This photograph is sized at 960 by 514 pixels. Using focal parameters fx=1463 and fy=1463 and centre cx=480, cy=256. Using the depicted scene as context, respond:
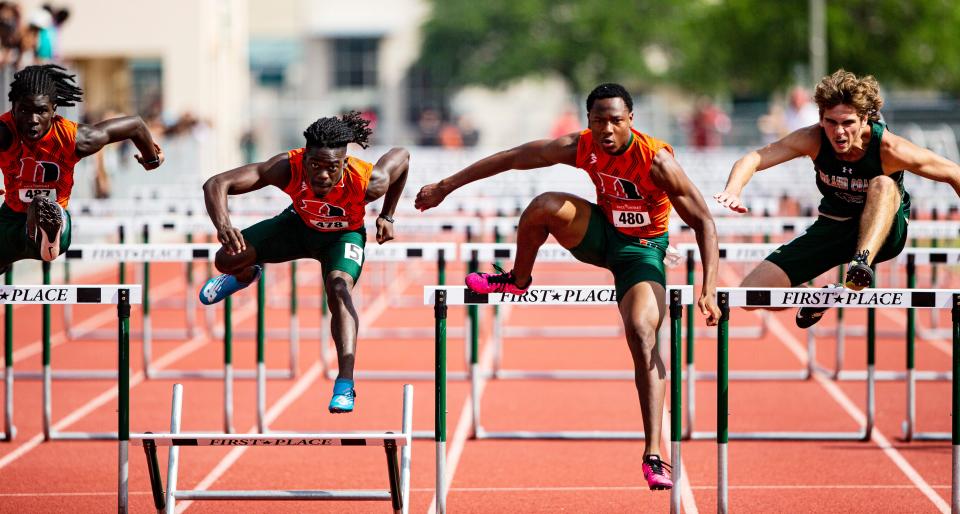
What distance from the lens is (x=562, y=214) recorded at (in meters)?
6.82

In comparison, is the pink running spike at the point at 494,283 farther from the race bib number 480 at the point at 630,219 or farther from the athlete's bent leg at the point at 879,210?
the athlete's bent leg at the point at 879,210

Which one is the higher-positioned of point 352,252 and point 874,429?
point 352,252

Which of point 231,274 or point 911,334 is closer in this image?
point 231,274

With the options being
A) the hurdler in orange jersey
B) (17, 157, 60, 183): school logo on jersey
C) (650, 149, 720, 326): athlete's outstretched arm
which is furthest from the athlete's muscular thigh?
(17, 157, 60, 183): school logo on jersey

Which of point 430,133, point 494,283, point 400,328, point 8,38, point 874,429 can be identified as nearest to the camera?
point 494,283

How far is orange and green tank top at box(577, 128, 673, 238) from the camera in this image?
6.70 meters

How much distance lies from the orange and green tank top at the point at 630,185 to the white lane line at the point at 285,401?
2506mm

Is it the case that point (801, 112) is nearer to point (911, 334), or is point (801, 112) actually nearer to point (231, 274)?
point (911, 334)

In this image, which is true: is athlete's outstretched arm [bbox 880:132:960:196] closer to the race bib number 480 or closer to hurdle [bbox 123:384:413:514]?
the race bib number 480

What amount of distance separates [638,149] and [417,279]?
42.0 ft

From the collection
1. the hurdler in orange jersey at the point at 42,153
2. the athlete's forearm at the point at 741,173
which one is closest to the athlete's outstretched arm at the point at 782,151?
the athlete's forearm at the point at 741,173

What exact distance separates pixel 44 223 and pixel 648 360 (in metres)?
3.05

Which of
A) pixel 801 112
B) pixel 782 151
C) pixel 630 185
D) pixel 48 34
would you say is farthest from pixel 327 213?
pixel 801 112

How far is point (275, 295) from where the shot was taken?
673 inches
